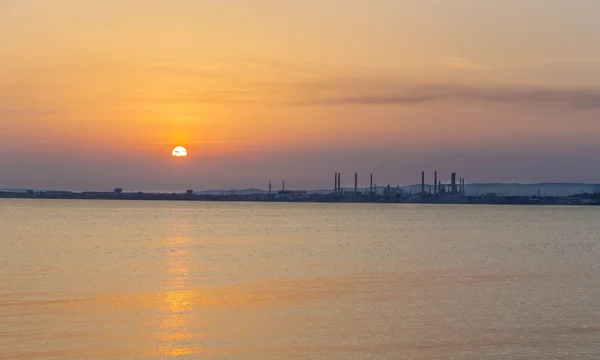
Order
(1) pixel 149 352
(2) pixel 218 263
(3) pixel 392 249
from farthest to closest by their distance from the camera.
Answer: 1. (3) pixel 392 249
2. (2) pixel 218 263
3. (1) pixel 149 352

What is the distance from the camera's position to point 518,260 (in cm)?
5488

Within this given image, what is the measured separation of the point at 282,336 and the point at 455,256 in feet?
112

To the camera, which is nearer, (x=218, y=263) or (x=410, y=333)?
(x=410, y=333)

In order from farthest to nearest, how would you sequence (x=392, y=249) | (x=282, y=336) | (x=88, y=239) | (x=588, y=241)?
1. (x=588, y=241)
2. (x=88, y=239)
3. (x=392, y=249)
4. (x=282, y=336)

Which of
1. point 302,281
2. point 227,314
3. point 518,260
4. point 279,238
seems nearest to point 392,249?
point 518,260

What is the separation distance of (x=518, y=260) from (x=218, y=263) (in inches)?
763

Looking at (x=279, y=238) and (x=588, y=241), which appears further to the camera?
(x=588, y=241)

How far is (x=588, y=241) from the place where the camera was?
81000mm

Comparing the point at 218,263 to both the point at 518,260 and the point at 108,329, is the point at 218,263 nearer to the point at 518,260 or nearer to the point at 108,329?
the point at 518,260

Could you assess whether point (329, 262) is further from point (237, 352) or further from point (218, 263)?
point (237, 352)

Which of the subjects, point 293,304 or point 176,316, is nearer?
point 176,316

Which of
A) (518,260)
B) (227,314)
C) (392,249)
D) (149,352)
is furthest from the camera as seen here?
(392,249)

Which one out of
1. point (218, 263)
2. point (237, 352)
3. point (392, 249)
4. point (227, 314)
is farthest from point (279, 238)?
point (237, 352)

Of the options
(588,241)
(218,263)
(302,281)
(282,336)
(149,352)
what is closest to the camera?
(149,352)
